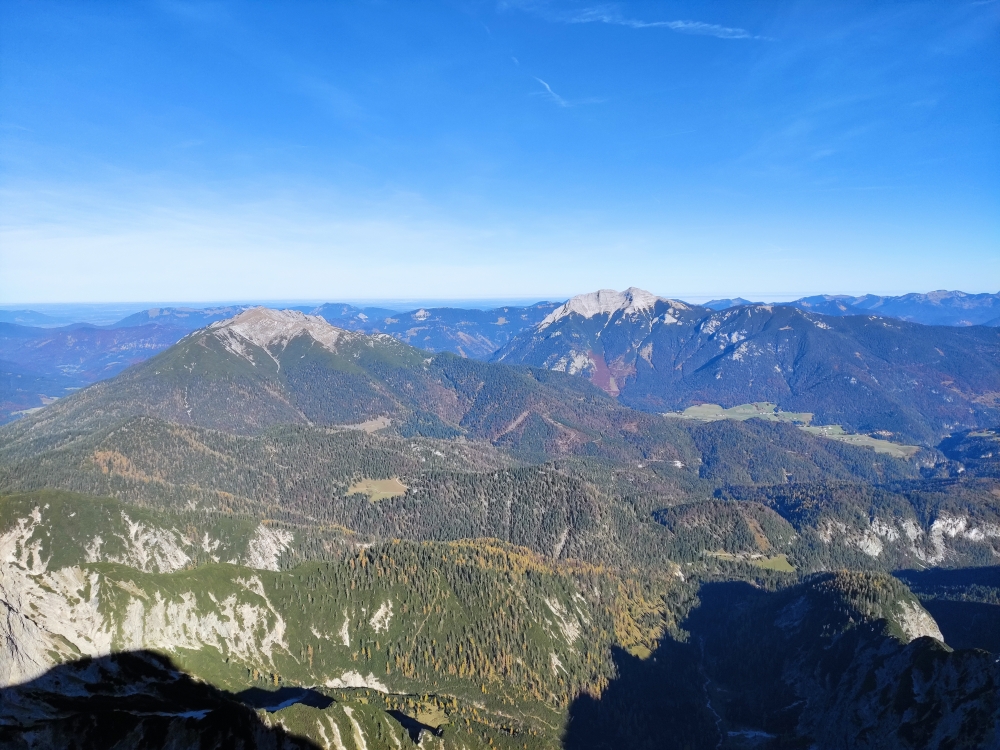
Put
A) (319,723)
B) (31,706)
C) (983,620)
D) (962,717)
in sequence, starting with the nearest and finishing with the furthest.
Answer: (31,706) < (319,723) < (962,717) < (983,620)

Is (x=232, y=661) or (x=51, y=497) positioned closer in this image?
(x=232, y=661)

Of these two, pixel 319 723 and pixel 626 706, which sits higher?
pixel 319 723

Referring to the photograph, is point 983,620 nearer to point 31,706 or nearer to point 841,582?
point 841,582

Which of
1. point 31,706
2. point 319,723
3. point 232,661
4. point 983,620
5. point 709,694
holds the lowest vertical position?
point 709,694

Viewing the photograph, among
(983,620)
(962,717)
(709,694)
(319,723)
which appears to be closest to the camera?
(319,723)

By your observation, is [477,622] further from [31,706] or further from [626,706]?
[31,706]

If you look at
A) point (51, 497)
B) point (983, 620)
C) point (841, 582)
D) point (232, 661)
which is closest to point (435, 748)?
point (232, 661)
